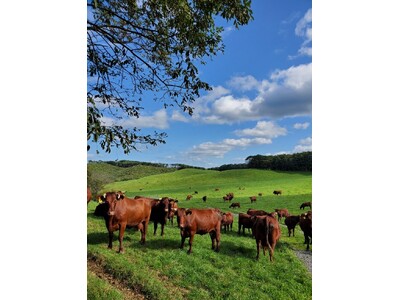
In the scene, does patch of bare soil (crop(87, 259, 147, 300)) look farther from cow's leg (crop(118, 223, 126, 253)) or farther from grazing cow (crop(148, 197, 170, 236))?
grazing cow (crop(148, 197, 170, 236))

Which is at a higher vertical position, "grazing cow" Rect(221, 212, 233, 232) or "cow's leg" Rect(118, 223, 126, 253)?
"grazing cow" Rect(221, 212, 233, 232)

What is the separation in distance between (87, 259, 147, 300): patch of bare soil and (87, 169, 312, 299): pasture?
Answer: 0.07ft

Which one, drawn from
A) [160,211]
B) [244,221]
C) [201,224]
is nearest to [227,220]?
[244,221]

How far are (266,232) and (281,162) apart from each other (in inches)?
35.9

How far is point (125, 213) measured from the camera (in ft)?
13.4

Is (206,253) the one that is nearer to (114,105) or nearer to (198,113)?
(198,113)

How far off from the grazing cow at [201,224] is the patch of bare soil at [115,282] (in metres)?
0.76

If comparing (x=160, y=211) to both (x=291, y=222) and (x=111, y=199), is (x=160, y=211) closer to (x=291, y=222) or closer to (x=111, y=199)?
(x=111, y=199)

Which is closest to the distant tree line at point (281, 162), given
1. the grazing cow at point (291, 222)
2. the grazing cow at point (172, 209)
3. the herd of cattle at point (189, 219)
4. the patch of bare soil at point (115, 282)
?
the herd of cattle at point (189, 219)

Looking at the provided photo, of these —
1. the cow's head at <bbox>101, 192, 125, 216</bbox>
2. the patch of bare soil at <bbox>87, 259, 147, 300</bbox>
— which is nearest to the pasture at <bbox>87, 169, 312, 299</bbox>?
the patch of bare soil at <bbox>87, 259, 147, 300</bbox>

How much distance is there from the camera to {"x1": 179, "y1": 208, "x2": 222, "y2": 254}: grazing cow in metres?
4.04
